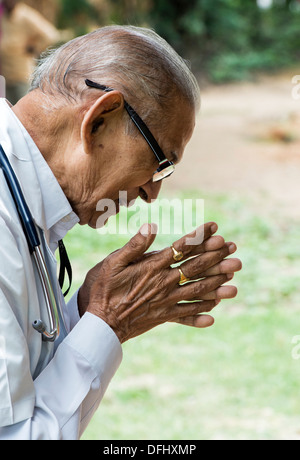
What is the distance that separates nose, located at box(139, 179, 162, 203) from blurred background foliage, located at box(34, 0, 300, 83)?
36.8ft

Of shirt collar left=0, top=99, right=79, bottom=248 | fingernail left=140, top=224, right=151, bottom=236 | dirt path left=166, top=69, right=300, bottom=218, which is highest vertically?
dirt path left=166, top=69, right=300, bottom=218

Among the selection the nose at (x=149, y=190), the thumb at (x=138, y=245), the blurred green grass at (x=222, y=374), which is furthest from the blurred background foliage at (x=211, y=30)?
the thumb at (x=138, y=245)

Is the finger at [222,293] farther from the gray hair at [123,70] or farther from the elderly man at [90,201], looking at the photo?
the gray hair at [123,70]

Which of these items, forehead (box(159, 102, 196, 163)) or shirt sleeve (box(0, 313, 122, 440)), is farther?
forehead (box(159, 102, 196, 163))

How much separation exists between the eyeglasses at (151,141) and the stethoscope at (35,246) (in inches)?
9.2

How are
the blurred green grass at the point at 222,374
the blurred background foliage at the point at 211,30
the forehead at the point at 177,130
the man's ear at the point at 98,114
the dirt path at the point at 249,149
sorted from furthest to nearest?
the blurred background foliage at the point at 211,30 < the dirt path at the point at 249,149 < the blurred green grass at the point at 222,374 < the forehead at the point at 177,130 < the man's ear at the point at 98,114

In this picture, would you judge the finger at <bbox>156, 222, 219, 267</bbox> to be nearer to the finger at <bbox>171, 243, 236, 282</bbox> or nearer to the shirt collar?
the finger at <bbox>171, 243, 236, 282</bbox>

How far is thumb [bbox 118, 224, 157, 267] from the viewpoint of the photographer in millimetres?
1355

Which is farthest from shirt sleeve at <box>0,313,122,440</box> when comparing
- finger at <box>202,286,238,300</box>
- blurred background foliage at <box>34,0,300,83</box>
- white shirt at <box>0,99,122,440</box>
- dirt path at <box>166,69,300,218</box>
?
blurred background foliage at <box>34,0,300,83</box>

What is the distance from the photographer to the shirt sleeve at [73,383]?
120cm

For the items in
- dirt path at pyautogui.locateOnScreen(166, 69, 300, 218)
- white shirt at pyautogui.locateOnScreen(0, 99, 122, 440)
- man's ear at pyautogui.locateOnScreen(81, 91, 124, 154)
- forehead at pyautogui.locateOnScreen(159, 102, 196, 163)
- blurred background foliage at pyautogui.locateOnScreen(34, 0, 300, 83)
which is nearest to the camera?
white shirt at pyautogui.locateOnScreen(0, 99, 122, 440)

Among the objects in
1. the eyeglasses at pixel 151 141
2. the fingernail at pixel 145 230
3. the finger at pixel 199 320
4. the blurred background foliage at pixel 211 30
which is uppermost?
the blurred background foliage at pixel 211 30

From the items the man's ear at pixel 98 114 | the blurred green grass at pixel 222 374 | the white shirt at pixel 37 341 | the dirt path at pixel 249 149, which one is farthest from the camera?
the dirt path at pixel 249 149

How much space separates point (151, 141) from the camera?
136cm
